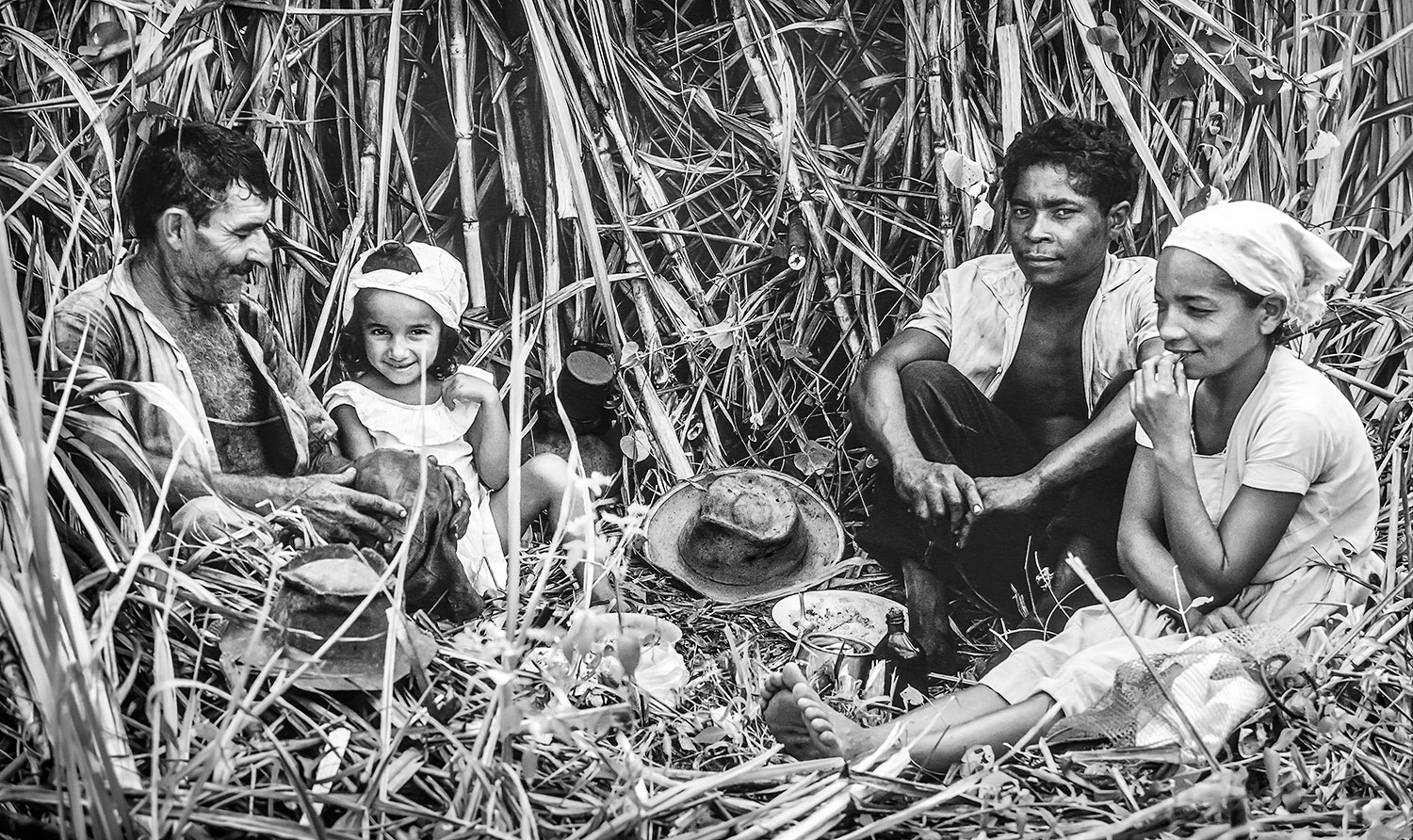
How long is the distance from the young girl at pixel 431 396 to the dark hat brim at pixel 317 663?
1.58 feet

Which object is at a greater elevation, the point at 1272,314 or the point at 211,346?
the point at 211,346

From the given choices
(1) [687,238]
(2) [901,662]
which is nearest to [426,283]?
(1) [687,238]

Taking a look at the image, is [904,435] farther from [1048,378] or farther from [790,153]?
[790,153]

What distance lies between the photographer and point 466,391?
10.2 feet

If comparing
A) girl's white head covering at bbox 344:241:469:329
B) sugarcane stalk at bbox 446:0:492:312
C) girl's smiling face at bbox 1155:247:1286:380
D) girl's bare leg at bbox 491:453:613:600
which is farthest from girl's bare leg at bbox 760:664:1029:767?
sugarcane stalk at bbox 446:0:492:312

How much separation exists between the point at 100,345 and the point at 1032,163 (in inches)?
88.0

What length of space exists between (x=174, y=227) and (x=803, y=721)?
1812 mm

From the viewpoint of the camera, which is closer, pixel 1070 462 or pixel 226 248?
pixel 226 248

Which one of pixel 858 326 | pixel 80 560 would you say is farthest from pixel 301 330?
pixel 858 326

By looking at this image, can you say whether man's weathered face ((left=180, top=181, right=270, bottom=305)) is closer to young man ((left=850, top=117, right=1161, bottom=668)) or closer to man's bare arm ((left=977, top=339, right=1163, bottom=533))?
young man ((left=850, top=117, right=1161, bottom=668))

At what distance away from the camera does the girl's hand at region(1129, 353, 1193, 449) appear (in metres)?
2.86

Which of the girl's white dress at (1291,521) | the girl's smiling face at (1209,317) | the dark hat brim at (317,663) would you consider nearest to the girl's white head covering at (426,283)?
the dark hat brim at (317,663)

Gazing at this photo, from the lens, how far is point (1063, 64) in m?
3.45

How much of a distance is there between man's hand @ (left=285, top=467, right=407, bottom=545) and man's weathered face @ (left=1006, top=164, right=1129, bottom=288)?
166 cm
